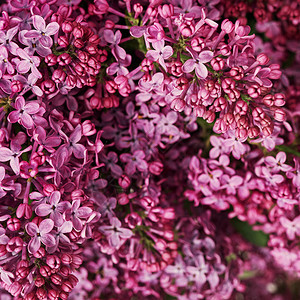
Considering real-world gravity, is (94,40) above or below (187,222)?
above

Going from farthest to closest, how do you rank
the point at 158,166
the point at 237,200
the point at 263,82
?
the point at 237,200 → the point at 158,166 → the point at 263,82

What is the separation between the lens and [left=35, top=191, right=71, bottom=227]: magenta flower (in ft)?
2.41

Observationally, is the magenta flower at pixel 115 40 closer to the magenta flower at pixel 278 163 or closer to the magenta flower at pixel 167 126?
the magenta flower at pixel 167 126

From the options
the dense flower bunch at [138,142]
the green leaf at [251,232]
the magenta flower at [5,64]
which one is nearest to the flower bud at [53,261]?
the dense flower bunch at [138,142]

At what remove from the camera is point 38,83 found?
2.57 ft

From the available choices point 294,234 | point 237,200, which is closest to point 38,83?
point 237,200

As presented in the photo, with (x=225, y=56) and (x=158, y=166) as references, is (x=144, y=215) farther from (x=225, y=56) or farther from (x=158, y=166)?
(x=225, y=56)

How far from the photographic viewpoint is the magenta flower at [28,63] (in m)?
0.74

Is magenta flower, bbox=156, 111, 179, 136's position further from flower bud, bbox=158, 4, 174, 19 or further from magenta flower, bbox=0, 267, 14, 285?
magenta flower, bbox=0, 267, 14, 285

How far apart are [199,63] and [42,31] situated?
308 millimetres

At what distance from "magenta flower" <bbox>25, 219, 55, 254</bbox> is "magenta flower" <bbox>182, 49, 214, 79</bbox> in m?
0.39

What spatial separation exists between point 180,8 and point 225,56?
166 millimetres

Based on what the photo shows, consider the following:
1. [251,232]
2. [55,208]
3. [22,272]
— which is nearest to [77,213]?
[55,208]

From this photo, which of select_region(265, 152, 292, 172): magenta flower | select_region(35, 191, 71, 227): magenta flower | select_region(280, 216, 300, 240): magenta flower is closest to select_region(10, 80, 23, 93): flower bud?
select_region(35, 191, 71, 227): magenta flower
